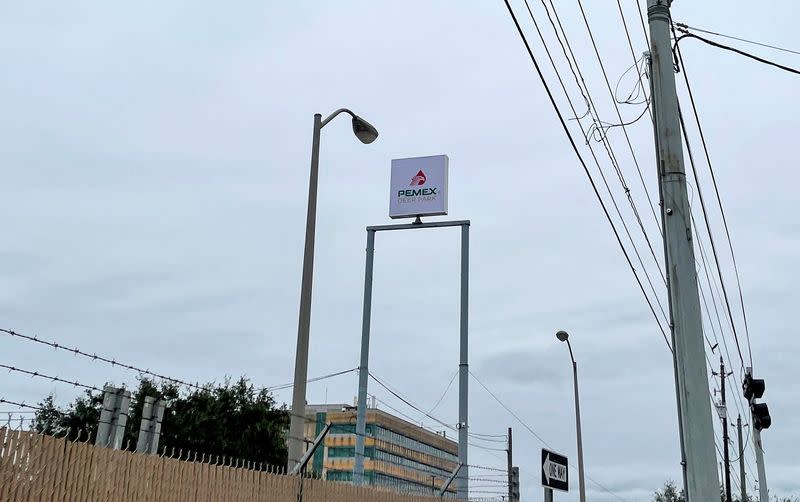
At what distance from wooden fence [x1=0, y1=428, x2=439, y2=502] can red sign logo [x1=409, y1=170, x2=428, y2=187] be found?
1101 inches

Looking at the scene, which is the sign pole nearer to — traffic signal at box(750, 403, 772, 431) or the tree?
the tree

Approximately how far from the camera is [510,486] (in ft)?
55.7

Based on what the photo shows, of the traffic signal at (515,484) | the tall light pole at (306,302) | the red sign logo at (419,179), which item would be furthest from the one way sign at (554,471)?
the red sign logo at (419,179)

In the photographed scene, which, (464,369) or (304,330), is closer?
(304,330)

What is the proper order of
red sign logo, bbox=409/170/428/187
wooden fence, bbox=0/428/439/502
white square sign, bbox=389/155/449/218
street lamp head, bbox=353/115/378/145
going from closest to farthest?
wooden fence, bbox=0/428/439/502, street lamp head, bbox=353/115/378/145, white square sign, bbox=389/155/449/218, red sign logo, bbox=409/170/428/187

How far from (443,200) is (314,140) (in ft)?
84.0

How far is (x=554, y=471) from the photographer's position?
471 inches

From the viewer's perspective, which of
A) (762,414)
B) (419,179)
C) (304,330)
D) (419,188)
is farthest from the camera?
(419,179)

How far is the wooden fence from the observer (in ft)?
24.0

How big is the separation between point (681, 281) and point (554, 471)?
522 centimetres

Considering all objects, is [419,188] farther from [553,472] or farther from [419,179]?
[553,472]

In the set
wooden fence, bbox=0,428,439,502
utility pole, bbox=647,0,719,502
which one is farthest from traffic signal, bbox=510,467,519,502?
utility pole, bbox=647,0,719,502

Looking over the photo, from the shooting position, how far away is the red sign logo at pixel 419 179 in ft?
127

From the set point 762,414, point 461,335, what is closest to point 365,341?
point 461,335
